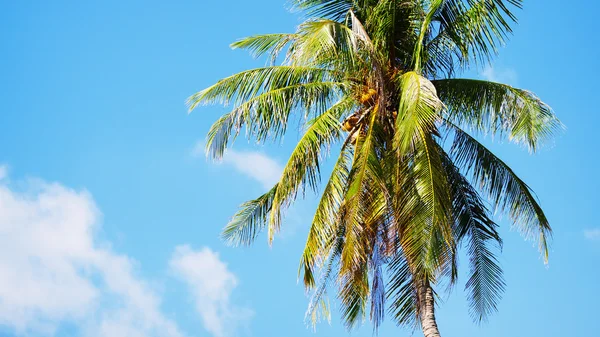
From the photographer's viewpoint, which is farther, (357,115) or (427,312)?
(357,115)

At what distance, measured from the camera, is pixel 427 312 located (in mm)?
11070

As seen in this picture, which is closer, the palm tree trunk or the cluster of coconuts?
the palm tree trunk

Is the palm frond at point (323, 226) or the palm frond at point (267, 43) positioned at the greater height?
the palm frond at point (267, 43)

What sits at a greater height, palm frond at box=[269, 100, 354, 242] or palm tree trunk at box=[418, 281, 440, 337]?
palm frond at box=[269, 100, 354, 242]

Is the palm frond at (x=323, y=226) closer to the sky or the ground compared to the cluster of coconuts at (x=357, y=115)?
closer to the ground

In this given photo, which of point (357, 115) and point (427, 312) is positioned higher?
point (357, 115)

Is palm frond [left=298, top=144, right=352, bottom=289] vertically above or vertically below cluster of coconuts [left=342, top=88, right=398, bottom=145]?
below

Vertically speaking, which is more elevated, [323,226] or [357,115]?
[357,115]

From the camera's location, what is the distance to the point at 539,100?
12109 millimetres

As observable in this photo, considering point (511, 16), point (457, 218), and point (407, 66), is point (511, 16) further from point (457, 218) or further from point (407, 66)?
point (457, 218)

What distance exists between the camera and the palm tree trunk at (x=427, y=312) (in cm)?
1100

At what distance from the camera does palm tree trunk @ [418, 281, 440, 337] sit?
11000 millimetres

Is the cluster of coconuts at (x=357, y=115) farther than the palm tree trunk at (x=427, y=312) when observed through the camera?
Yes

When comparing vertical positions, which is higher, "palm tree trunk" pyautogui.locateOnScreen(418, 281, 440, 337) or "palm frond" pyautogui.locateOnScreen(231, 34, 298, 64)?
"palm frond" pyautogui.locateOnScreen(231, 34, 298, 64)
